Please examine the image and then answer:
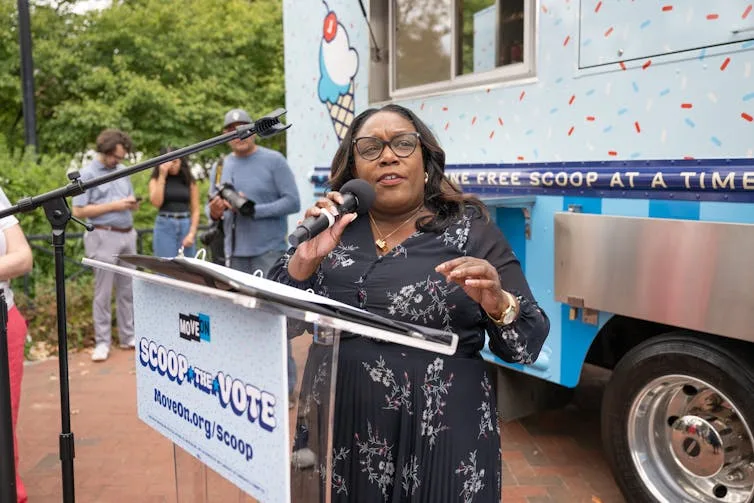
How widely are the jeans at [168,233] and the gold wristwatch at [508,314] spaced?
17.1 feet

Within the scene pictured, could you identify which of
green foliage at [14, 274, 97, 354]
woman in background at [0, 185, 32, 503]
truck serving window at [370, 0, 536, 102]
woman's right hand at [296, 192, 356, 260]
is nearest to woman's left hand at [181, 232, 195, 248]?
green foliage at [14, 274, 97, 354]

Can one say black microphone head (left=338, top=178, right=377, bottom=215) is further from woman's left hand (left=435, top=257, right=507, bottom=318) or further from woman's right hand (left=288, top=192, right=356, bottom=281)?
woman's left hand (left=435, top=257, right=507, bottom=318)

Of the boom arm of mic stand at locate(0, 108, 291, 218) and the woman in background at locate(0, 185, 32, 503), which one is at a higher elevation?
the boom arm of mic stand at locate(0, 108, 291, 218)

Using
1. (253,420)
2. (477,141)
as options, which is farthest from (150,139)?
(253,420)

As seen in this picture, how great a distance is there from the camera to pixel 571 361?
3.40 metres

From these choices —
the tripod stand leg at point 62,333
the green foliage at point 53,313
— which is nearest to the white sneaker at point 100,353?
the green foliage at point 53,313

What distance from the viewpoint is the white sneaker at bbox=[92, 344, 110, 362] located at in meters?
6.25

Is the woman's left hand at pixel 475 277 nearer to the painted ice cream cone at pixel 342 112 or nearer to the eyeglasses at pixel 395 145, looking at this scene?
the eyeglasses at pixel 395 145

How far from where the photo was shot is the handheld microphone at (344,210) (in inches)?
69.1

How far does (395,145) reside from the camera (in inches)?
82.7

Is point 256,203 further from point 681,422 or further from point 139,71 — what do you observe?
point 139,71

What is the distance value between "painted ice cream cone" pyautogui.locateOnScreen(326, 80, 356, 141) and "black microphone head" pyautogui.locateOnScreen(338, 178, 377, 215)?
8.81 ft

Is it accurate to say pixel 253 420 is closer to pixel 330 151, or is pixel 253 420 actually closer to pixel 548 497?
pixel 548 497

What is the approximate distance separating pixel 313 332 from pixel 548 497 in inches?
100.0
